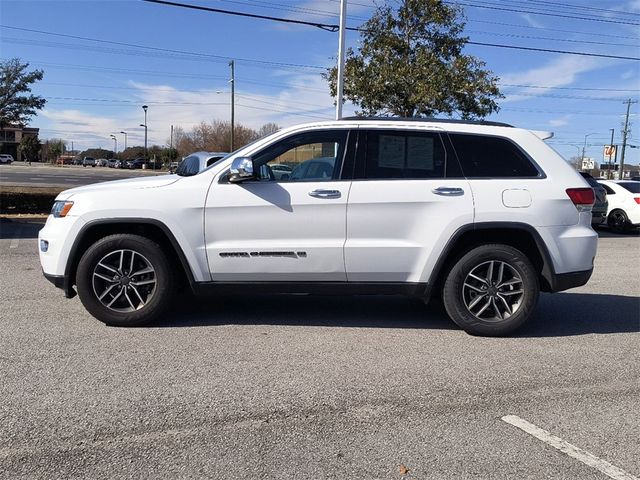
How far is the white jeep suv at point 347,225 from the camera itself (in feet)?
16.8

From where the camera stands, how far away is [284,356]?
459 cm

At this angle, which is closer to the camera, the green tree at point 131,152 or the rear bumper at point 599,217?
the rear bumper at point 599,217

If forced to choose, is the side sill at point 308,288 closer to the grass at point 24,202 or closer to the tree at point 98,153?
the grass at point 24,202

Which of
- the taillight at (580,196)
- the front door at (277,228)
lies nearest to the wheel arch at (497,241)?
the taillight at (580,196)

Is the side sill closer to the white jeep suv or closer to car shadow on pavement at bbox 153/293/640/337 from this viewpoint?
the white jeep suv

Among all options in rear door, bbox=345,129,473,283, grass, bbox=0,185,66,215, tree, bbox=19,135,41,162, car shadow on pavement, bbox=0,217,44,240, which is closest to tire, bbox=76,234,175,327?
rear door, bbox=345,129,473,283

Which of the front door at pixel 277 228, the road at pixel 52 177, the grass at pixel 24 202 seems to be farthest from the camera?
the road at pixel 52 177

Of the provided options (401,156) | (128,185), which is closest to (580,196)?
(401,156)

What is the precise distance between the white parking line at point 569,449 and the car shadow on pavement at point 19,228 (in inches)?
424

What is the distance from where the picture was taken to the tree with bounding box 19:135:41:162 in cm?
9538

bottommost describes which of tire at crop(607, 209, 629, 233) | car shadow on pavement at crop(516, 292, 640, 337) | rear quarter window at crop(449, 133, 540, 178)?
car shadow on pavement at crop(516, 292, 640, 337)

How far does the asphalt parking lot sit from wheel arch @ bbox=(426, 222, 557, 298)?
21.6 inches

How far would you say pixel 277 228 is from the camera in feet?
16.7

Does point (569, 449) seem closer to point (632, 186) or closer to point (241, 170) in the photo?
point (241, 170)
